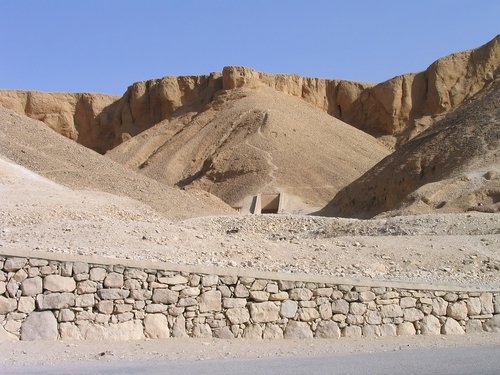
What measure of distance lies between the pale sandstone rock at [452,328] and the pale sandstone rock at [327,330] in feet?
4.70

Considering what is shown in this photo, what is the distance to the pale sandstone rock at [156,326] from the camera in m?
7.86

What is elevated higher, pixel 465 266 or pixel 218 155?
pixel 218 155

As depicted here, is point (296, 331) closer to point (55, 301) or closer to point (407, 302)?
point (407, 302)

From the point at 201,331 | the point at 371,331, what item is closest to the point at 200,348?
the point at 201,331

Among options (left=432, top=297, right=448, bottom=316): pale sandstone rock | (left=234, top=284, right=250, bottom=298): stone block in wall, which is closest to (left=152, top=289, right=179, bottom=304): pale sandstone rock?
(left=234, top=284, right=250, bottom=298): stone block in wall

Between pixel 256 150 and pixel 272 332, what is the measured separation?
4206cm

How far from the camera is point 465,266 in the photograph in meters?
11.8

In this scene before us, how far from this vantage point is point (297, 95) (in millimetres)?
67375

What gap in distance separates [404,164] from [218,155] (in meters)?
21.0

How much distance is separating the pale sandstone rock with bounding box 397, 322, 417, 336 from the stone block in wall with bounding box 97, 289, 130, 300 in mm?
3249

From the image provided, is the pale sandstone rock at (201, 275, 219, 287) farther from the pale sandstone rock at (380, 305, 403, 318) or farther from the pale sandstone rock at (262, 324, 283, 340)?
the pale sandstone rock at (380, 305, 403, 318)

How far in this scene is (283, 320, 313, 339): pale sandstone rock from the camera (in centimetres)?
826

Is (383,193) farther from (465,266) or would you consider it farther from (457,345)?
(457,345)

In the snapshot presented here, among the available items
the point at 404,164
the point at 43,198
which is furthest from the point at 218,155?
the point at 43,198
